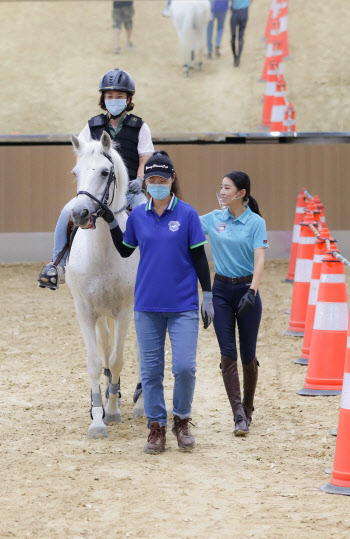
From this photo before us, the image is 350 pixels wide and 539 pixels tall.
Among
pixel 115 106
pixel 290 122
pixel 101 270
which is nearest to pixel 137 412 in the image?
pixel 101 270

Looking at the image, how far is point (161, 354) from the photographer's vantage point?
7.36m

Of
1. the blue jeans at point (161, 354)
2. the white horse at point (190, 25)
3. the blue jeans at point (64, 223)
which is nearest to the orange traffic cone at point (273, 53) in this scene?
the white horse at point (190, 25)

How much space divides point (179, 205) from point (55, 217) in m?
10.4

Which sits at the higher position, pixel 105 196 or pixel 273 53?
pixel 273 53

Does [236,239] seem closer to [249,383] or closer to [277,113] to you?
[249,383]

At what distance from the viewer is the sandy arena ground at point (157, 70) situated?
70.3 ft

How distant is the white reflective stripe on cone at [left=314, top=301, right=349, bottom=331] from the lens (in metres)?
8.98

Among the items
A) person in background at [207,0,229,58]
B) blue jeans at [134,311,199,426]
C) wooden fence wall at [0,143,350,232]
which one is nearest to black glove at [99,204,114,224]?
blue jeans at [134,311,199,426]

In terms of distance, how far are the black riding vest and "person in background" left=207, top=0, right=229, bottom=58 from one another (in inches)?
553

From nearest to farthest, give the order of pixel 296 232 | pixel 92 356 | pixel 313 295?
pixel 92 356, pixel 313 295, pixel 296 232

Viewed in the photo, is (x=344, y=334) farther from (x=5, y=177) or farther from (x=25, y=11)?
(x=25, y=11)

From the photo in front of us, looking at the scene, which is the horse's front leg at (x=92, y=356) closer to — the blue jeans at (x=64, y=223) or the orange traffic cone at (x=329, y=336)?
the blue jeans at (x=64, y=223)

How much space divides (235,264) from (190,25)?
15.6 m

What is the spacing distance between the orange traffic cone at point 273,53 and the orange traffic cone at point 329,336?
13.6 metres
